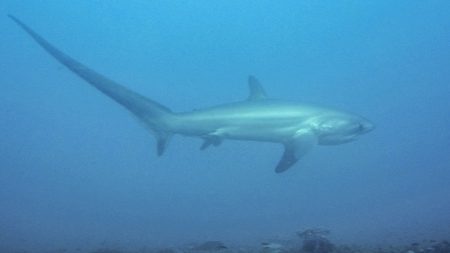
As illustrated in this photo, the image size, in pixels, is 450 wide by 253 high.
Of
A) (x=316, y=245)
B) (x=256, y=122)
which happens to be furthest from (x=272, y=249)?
(x=256, y=122)

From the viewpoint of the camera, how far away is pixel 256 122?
378 inches

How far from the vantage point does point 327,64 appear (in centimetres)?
11000

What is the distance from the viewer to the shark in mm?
9109

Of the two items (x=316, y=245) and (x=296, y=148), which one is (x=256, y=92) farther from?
(x=316, y=245)

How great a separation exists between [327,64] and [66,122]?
6634 cm

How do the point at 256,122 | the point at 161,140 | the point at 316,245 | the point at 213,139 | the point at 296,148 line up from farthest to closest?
the point at 296,148, the point at 256,122, the point at 213,139, the point at 161,140, the point at 316,245

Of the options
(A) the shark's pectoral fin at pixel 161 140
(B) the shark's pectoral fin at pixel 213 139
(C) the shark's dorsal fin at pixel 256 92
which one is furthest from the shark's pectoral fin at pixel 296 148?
(A) the shark's pectoral fin at pixel 161 140

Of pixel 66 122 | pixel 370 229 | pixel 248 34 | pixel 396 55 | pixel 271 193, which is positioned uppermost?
pixel 248 34

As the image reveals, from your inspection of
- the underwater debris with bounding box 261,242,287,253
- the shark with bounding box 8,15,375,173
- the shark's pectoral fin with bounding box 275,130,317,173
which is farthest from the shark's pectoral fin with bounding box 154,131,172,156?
the underwater debris with bounding box 261,242,287,253

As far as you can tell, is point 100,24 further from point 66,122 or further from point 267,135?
point 267,135

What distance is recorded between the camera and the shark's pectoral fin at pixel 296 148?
9703 millimetres

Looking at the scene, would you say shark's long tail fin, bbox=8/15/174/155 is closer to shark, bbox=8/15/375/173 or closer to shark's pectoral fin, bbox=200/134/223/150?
shark, bbox=8/15/375/173

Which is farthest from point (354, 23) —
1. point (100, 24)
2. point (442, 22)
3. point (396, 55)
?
point (100, 24)

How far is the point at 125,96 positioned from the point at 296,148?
3.63 meters
